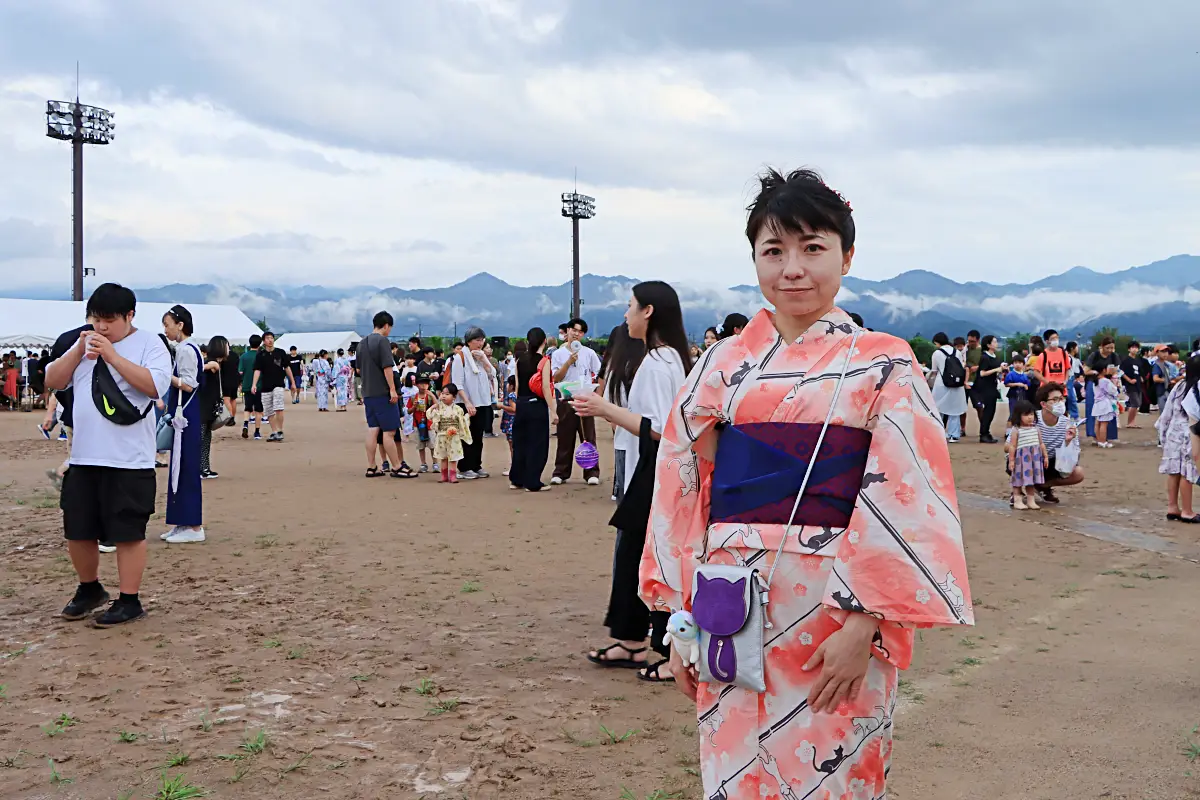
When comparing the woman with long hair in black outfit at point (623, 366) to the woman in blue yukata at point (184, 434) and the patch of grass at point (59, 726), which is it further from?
the woman in blue yukata at point (184, 434)

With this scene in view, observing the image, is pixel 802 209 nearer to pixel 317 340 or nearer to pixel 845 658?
pixel 845 658

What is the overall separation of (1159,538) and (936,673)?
15.5 feet

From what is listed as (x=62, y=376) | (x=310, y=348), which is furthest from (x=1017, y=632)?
(x=310, y=348)

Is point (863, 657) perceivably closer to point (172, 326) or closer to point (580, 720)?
point (580, 720)

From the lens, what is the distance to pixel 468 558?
25.3 ft

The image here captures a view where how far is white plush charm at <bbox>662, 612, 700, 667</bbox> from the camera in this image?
220cm

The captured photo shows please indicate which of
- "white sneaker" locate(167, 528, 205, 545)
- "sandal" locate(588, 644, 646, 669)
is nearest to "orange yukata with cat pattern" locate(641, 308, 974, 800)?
"sandal" locate(588, 644, 646, 669)

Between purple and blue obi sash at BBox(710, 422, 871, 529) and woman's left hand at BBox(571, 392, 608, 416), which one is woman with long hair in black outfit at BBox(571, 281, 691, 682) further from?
purple and blue obi sash at BBox(710, 422, 871, 529)

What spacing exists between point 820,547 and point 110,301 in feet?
16.0

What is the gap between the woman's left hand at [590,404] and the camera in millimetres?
4090

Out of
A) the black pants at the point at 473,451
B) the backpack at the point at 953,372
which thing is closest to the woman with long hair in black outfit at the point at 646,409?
the black pants at the point at 473,451

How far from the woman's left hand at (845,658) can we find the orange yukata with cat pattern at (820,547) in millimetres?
32

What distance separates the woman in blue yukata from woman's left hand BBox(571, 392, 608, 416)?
4360mm

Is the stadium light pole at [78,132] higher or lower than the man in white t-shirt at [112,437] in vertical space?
higher
